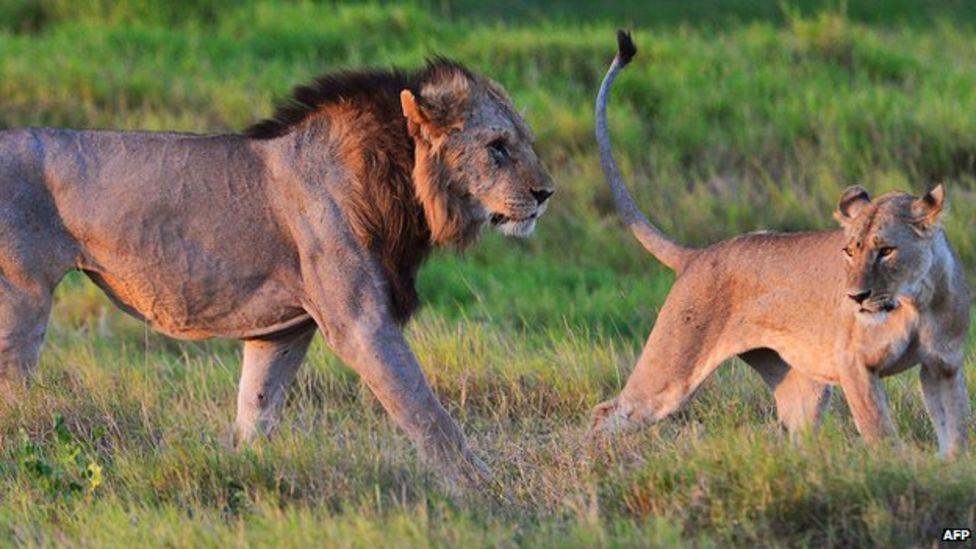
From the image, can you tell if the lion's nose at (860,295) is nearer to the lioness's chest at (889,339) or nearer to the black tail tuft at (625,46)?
the lioness's chest at (889,339)

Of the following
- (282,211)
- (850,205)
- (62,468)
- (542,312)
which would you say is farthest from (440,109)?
(542,312)

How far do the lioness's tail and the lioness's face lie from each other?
644 mm

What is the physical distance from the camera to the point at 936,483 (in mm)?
4637

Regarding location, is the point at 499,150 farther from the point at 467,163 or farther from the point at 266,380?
the point at 266,380

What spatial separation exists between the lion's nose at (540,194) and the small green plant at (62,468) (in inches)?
54.2

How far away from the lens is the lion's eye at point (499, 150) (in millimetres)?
5578

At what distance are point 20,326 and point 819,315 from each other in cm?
218

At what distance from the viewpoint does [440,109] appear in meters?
5.54

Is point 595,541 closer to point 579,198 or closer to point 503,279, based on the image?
point 503,279

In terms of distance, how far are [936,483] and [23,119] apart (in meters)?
7.74

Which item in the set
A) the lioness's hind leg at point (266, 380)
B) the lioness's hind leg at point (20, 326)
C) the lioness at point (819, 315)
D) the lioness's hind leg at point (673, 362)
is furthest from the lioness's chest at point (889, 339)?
the lioness's hind leg at point (20, 326)

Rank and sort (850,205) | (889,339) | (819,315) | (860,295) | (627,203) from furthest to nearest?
(627,203)
(819,315)
(850,205)
(889,339)
(860,295)

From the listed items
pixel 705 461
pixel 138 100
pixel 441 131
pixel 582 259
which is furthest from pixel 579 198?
pixel 705 461

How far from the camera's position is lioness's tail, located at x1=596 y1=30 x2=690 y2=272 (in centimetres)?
611
